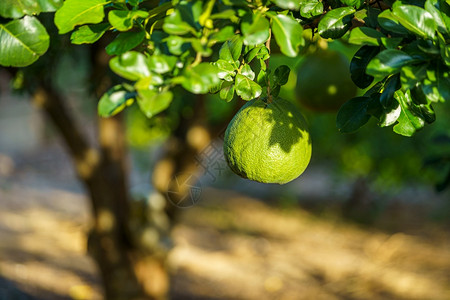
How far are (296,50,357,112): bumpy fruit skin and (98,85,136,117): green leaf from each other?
1022 mm

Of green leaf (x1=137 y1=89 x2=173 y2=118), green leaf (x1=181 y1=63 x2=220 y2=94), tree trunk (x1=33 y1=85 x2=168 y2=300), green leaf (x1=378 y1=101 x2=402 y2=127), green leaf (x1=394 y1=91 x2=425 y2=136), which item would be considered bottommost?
tree trunk (x1=33 y1=85 x2=168 y2=300)

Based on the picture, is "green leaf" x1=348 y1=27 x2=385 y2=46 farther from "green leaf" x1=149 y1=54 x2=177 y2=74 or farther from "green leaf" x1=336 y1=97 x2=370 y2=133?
"green leaf" x1=149 y1=54 x2=177 y2=74

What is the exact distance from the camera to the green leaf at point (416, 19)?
687 mm

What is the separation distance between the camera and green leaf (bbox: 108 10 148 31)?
75 centimetres

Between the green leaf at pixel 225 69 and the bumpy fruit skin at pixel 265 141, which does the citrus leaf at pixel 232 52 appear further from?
the bumpy fruit skin at pixel 265 141

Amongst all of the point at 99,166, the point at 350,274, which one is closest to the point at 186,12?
the point at 99,166

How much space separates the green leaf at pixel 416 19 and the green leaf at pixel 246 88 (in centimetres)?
24

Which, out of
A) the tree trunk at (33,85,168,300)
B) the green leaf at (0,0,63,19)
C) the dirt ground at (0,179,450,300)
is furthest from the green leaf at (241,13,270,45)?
the dirt ground at (0,179,450,300)

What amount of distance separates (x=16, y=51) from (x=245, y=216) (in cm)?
639

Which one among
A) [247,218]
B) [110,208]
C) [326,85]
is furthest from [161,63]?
[247,218]

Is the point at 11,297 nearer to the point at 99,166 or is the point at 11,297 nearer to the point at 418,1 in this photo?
the point at 99,166

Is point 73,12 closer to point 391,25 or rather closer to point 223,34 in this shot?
point 223,34

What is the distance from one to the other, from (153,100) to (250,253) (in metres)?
5.12

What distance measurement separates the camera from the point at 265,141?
944 mm
